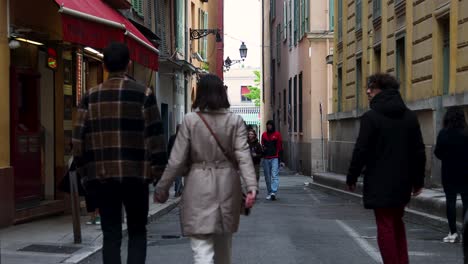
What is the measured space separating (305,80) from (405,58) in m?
15.1

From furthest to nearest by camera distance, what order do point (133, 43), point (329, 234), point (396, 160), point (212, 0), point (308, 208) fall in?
point (212, 0) → point (308, 208) → point (133, 43) → point (329, 234) → point (396, 160)

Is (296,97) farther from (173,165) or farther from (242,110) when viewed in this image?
(242,110)

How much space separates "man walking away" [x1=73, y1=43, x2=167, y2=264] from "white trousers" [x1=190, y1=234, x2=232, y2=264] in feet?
1.57

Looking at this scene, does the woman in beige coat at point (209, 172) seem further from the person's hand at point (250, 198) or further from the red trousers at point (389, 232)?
the red trousers at point (389, 232)

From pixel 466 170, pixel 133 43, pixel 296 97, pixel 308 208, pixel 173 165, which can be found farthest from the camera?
pixel 296 97

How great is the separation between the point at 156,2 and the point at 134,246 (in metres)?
18.7

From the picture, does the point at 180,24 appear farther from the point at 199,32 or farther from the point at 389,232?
the point at 389,232

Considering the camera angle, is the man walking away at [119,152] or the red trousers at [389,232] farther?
the red trousers at [389,232]

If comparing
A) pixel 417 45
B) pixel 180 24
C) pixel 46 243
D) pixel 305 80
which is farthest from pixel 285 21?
pixel 46 243

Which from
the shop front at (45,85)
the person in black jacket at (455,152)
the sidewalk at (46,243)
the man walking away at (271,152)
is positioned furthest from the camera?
the man walking away at (271,152)

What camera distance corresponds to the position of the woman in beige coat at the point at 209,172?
5.91m

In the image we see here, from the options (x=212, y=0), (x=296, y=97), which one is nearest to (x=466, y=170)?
(x=296, y=97)

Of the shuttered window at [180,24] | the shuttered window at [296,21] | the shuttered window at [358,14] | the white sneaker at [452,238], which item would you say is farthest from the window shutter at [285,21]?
the white sneaker at [452,238]

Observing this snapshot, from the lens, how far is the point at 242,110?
9381 cm
